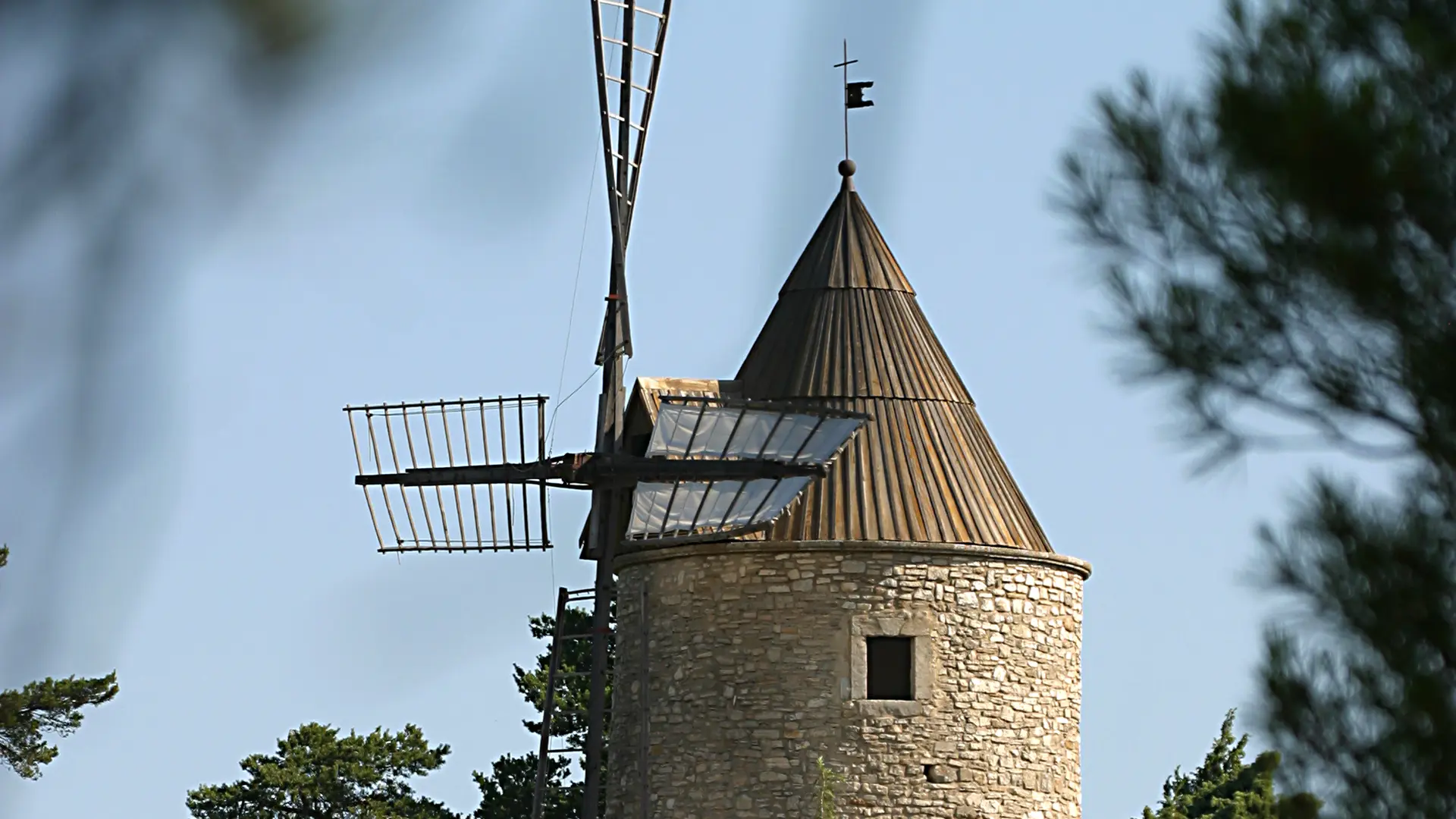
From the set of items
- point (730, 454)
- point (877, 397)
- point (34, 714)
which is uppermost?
point (877, 397)

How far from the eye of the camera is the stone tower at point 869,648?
16953 mm

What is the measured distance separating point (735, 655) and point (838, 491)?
5.11 ft

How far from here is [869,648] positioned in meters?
17.1

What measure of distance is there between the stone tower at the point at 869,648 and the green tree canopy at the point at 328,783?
778 cm

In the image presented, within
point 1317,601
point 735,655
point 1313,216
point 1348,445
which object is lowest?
point 1317,601

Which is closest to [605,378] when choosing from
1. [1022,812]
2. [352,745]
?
[1022,812]

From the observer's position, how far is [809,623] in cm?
1711

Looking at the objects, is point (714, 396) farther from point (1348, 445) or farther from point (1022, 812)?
point (1348, 445)

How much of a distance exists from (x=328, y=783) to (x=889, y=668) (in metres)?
10.5

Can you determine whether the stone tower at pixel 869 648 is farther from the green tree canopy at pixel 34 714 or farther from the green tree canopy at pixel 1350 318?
the green tree canopy at pixel 1350 318

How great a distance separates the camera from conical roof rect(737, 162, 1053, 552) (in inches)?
688

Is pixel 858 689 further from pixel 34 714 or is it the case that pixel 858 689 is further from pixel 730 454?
pixel 34 714

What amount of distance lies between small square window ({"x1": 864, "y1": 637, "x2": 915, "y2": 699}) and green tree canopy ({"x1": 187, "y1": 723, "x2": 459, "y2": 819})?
9.38 m

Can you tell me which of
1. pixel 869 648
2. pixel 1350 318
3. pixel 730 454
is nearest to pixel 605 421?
pixel 730 454
